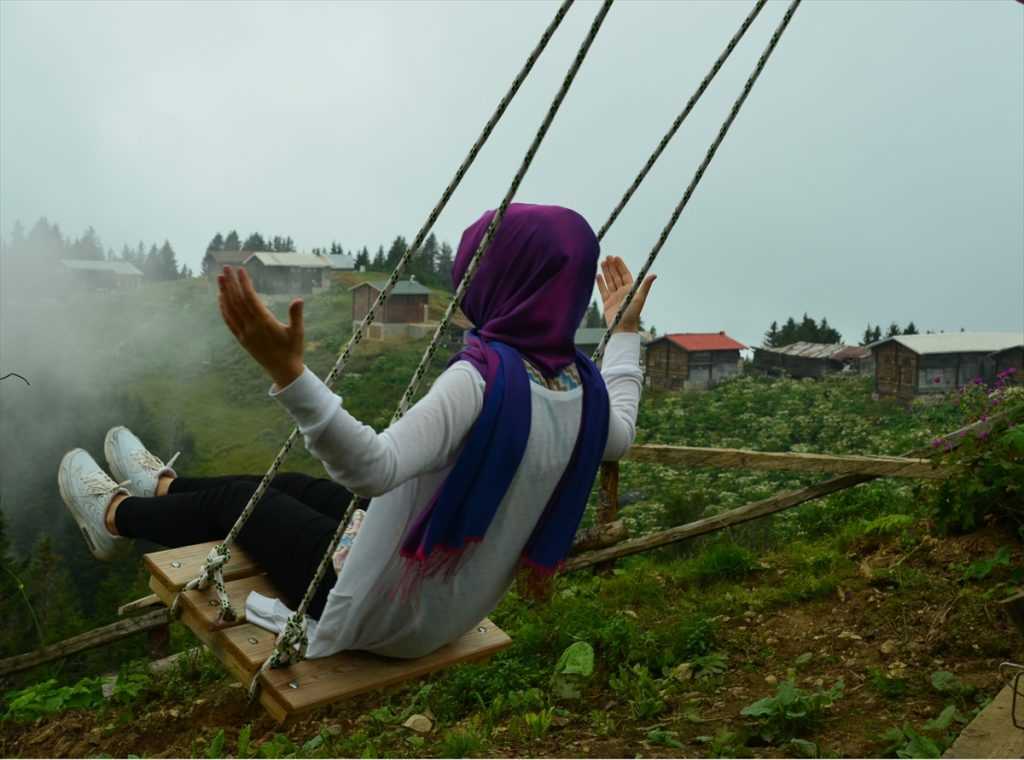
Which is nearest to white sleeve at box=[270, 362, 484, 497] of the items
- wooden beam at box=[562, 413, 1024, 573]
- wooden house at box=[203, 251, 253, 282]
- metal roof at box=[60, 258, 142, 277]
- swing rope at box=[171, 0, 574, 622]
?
swing rope at box=[171, 0, 574, 622]

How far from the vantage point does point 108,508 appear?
10.3 feet

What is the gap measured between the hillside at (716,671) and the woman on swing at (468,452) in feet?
3.86

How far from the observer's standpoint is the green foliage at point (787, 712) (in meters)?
3.01

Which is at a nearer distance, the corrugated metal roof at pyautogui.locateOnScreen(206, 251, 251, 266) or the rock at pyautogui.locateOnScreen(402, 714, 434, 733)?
the rock at pyautogui.locateOnScreen(402, 714, 434, 733)

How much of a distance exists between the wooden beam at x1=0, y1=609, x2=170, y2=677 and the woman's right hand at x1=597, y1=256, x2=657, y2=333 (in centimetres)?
310

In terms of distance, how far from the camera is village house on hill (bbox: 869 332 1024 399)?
62.3 ft

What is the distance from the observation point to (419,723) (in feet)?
11.9

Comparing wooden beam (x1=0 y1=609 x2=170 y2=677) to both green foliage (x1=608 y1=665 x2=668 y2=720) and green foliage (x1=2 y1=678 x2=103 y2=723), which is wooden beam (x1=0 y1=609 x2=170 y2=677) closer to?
green foliage (x1=2 y1=678 x2=103 y2=723)

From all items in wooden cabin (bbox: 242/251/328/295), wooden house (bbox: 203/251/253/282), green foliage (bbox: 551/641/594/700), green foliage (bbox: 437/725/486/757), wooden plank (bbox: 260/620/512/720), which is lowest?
green foliage (bbox: 437/725/486/757)

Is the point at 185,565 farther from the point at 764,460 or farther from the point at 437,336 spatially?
the point at 764,460

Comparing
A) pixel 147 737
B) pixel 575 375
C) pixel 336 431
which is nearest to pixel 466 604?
pixel 575 375

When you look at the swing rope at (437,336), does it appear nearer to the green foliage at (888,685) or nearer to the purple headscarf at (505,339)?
the purple headscarf at (505,339)

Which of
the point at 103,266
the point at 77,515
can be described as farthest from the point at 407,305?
the point at 103,266

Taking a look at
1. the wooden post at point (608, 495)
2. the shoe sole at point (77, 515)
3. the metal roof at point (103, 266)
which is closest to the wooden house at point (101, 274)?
the metal roof at point (103, 266)
